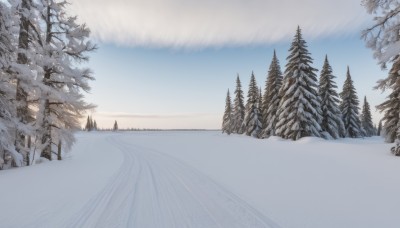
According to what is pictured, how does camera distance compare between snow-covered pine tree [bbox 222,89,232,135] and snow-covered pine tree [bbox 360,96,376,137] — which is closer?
snow-covered pine tree [bbox 360,96,376,137]

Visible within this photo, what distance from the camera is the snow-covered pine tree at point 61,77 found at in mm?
16484

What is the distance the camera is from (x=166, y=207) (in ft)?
22.1

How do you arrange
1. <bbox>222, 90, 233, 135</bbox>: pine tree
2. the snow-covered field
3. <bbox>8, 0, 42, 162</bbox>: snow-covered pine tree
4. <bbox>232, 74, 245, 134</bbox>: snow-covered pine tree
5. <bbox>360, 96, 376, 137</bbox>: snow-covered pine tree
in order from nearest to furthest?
1. the snow-covered field
2. <bbox>8, 0, 42, 162</bbox>: snow-covered pine tree
3. <bbox>232, 74, 245, 134</bbox>: snow-covered pine tree
4. <bbox>360, 96, 376, 137</bbox>: snow-covered pine tree
5. <bbox>222, 90, 233, 135</bbox>: pine tree

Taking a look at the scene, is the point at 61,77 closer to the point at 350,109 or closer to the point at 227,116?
the point at 350,109

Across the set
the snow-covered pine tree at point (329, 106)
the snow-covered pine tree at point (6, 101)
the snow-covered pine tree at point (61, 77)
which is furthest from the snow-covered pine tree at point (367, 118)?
the snow-covered pine tree at point (6, 101)

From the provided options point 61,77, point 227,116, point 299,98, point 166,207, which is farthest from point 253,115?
point 166,207

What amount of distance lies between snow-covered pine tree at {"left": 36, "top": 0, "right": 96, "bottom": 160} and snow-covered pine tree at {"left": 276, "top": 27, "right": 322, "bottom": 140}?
20477 mm

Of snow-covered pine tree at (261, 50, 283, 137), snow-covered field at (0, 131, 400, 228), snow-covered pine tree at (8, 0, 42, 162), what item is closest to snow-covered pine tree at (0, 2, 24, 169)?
snow-covered pine tree at (8, 0, 42, 162)

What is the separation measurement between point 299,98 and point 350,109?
21754mm

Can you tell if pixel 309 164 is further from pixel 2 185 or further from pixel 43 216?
pixel 2 185

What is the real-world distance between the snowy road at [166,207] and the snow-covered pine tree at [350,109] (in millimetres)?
42758

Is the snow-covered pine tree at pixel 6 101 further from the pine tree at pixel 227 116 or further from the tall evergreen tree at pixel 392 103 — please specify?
the pine tree at pixel 227 116

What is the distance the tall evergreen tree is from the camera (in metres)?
13.5

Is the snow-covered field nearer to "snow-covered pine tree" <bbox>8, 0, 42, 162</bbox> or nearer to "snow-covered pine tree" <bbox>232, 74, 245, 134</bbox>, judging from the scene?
"snow-covered pine tree" <bbox>8, 0, 42, 162</bbox>
